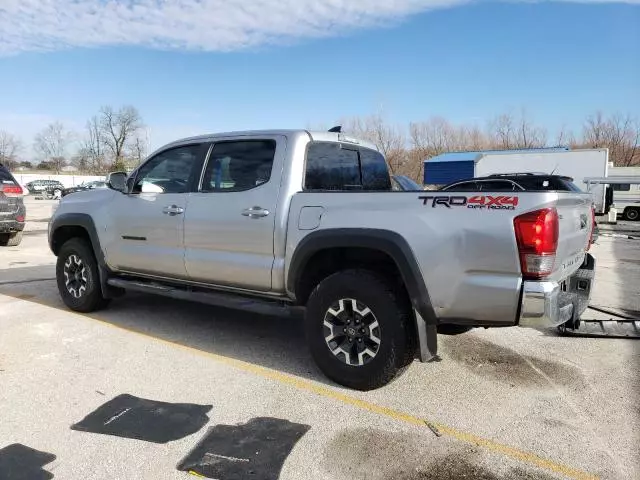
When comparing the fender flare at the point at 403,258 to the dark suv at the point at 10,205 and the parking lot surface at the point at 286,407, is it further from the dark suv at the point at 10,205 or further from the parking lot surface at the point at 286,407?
the dark suv at the point at 10,205

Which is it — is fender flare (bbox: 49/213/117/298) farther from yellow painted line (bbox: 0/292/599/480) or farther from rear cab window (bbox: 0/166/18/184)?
rear cab window (bbox: 0/166/18/184)

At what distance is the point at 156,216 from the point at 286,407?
2.48m

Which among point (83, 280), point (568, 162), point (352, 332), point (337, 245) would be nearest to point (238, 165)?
point (337, 245)

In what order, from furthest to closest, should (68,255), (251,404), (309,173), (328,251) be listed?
(68,255), (309,173), (328,251), (251,404)

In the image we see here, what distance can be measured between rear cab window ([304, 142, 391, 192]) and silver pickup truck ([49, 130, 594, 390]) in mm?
17

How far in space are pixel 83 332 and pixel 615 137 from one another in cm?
6441

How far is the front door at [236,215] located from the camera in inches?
171

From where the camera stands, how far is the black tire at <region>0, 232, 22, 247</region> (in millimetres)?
12070

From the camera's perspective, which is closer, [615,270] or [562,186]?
[615,270]

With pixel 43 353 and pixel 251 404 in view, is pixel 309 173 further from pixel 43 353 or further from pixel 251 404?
pixel 43 353

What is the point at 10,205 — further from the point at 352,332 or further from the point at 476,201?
the point at 476,201

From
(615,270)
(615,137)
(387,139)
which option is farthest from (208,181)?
(615,137)

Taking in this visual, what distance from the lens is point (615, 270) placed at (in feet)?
33.3

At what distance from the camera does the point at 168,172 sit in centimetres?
529
